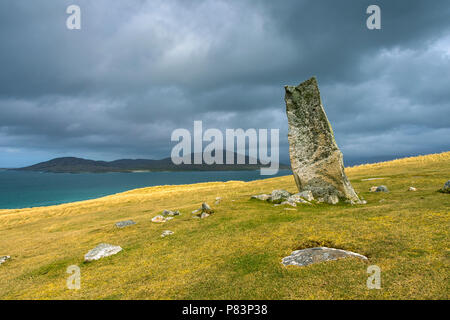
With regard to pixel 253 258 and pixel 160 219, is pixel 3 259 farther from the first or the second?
pixel 253 258

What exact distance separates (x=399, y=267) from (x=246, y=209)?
539 inches

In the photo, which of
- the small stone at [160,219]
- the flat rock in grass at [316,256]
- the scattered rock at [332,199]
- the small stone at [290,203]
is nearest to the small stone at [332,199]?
the scattered rock at [332,199]

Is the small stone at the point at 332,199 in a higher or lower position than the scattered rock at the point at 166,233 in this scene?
higher

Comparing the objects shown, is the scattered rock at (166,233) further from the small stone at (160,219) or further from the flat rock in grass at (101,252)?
the small stone at (160,219)

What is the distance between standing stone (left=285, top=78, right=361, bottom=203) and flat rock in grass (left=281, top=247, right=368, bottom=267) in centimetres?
1306

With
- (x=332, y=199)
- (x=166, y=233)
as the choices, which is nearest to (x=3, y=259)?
(x=166, y=233)

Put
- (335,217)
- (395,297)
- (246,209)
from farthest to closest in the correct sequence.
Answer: (246,209) < (335,217) < (395,297)

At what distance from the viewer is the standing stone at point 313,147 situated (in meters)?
22.2

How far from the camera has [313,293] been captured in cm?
762

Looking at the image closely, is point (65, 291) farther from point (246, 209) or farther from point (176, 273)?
point (246, 209)

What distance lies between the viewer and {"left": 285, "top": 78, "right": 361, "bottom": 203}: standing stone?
875 inches

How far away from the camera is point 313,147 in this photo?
23.8 metres

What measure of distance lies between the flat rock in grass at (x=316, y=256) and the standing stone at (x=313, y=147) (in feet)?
42.9
